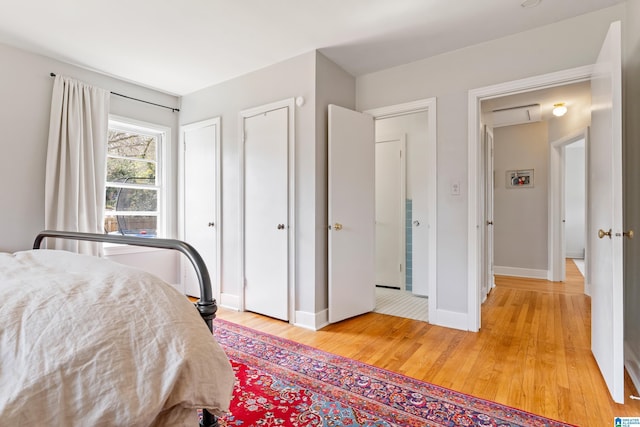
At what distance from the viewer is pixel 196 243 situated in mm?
3803

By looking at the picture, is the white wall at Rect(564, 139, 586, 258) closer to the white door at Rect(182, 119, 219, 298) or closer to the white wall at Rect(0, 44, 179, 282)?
the white door at Rect(182, 119, 219, 298)

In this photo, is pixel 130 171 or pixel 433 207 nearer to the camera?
pixel 433 207

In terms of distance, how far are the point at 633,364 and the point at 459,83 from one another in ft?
7.66

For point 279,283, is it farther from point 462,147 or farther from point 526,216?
point 526,216

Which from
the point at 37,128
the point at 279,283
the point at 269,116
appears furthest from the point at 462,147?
the point at 37,128

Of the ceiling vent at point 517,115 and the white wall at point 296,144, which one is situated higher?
the ceiling vent at point 517,115

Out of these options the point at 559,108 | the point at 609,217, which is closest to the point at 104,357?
the point at 609,217

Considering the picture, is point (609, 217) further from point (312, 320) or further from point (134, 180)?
point (134, 180)

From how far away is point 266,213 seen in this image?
3.16m

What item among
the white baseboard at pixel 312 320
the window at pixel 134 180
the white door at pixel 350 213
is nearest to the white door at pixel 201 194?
the window at pixel 134 180

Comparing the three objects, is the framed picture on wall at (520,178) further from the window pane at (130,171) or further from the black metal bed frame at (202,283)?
the black metal bed frame at (202,283)

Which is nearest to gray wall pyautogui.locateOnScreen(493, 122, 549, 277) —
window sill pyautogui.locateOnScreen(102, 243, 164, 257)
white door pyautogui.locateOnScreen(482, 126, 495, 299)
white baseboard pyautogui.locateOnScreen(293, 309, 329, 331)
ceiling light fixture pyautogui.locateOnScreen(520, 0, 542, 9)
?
white door pyautogui.locateOnScreen(482, 126, 495, 299)

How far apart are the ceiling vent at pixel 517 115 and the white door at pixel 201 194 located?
3625 mm

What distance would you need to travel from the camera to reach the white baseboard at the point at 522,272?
489 centimetres
